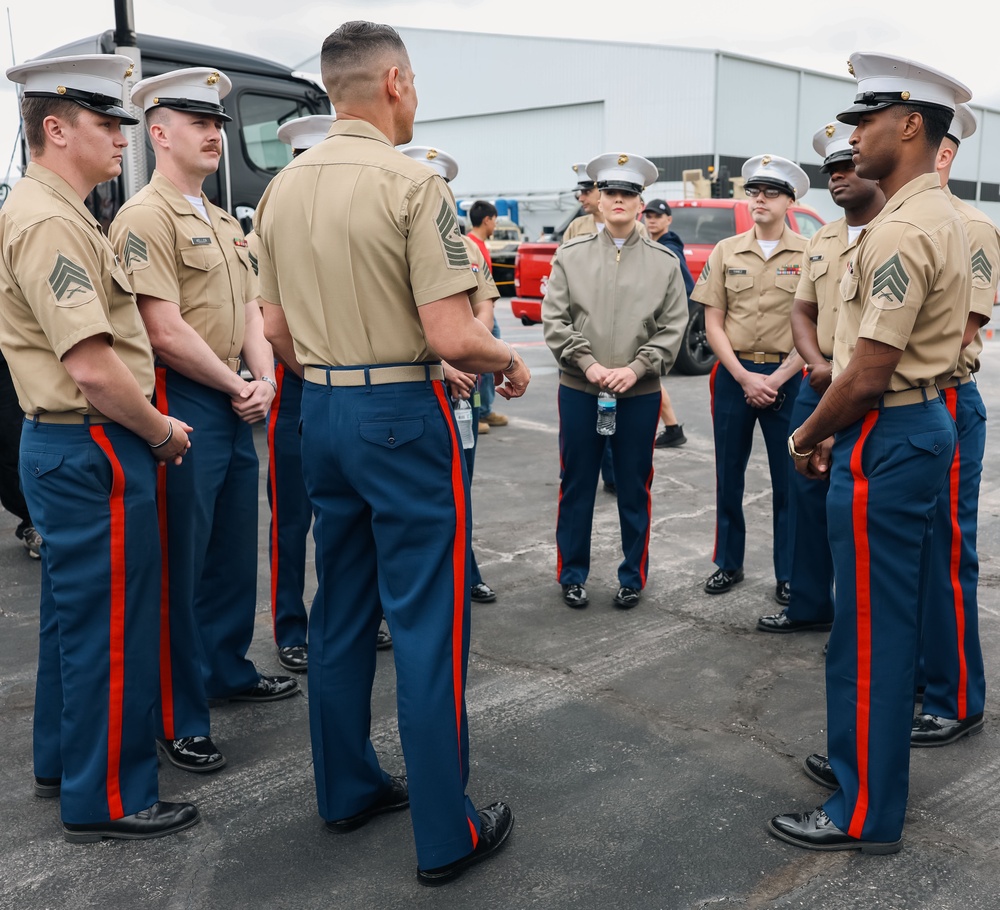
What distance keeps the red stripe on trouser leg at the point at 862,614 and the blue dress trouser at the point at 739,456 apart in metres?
2.12

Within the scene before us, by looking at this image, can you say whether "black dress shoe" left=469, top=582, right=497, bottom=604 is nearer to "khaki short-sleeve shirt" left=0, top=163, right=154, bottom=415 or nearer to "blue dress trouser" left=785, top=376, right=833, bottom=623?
"blue dress trouser" left=785, top=376, right=833, bottom=623

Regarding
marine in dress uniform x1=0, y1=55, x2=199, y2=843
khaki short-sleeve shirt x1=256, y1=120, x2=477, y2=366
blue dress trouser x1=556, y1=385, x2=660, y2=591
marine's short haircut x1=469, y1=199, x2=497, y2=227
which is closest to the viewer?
khaki short-sleeve shirt x1=256, y1=120, x2=477, y2=366

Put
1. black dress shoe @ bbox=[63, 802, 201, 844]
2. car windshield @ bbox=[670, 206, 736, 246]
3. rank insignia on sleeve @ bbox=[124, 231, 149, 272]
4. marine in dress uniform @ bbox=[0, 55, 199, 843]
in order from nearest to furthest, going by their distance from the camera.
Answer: marine in dress uniform @ bbox=[0, 55, 199, 843] < black dress shoe @ bbox=[63, 802, 201, 844] < rank insignia on sleeve @ bbox=[124, 231, 149, 272] < car windshield @ bbox=[670, 206, 736, 246]

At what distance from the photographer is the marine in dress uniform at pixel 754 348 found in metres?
4.95

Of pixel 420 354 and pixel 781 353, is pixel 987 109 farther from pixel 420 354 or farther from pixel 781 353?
pixel 420 354

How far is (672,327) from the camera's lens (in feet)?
16.1

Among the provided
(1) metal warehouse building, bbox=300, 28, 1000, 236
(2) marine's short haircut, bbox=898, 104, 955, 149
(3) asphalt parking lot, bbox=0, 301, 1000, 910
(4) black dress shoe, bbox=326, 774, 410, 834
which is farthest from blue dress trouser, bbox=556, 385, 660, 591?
(1) metal warehouse building, bbox=300, 28, 1000, 236

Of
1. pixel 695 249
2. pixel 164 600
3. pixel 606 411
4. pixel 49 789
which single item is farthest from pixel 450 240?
pixel 695 249

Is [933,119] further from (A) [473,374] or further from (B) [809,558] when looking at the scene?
(B) [809,558]

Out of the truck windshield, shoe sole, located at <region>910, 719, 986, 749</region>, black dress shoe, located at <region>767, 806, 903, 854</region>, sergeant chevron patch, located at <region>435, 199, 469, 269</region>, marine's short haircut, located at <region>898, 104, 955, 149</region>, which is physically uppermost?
the truck windshield

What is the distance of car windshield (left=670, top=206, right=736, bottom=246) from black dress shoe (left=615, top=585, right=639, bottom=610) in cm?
820

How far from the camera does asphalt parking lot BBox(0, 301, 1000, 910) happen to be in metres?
2.65

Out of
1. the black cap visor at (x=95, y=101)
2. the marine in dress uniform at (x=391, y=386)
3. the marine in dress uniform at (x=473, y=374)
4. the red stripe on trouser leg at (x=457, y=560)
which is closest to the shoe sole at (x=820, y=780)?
the marine in dress uniform at (x=391, y=386)

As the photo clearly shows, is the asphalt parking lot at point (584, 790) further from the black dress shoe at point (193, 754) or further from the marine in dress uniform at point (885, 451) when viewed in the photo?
the marine in dress uniform at point (885, 451)
